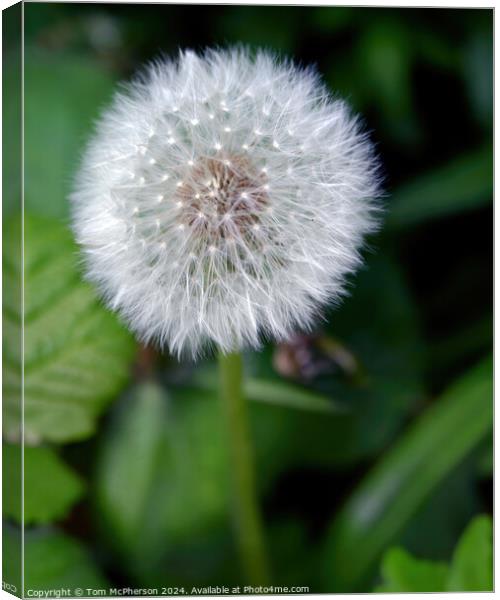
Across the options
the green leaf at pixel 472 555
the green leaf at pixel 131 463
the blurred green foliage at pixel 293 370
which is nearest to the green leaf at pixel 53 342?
the blurred green foliage at pixel 293 370

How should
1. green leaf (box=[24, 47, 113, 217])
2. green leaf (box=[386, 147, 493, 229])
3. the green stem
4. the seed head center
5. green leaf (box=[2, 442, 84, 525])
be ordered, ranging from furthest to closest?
green leaf (box=[386, 147, 493, 229]) → green leaf (box=[24, 47, 113, 217]) → green leaf (box=[2, 442, 84, 525]) → the green stem → the seed head center

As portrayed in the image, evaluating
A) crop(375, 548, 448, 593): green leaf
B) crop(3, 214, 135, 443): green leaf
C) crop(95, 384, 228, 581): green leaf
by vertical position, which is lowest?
crop(375, 548, 448, 593): green leaf

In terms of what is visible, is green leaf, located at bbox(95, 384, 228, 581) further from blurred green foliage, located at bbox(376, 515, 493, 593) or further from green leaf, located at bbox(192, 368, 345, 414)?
blurred green foliage, located at bbox(376, 515, 493, 593)

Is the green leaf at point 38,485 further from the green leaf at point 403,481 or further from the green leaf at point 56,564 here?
the green leaf at point 403,481

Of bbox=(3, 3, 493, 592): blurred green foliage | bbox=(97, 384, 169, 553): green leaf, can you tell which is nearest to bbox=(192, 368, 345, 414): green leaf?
bbox=(3, 3, 493, 592): blurred green foliage

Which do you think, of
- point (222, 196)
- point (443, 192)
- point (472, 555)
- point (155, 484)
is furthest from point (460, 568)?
point (443, 192)

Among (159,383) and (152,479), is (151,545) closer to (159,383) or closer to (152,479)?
(152,479)

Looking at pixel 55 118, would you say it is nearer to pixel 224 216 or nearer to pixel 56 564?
pixel 224 216
